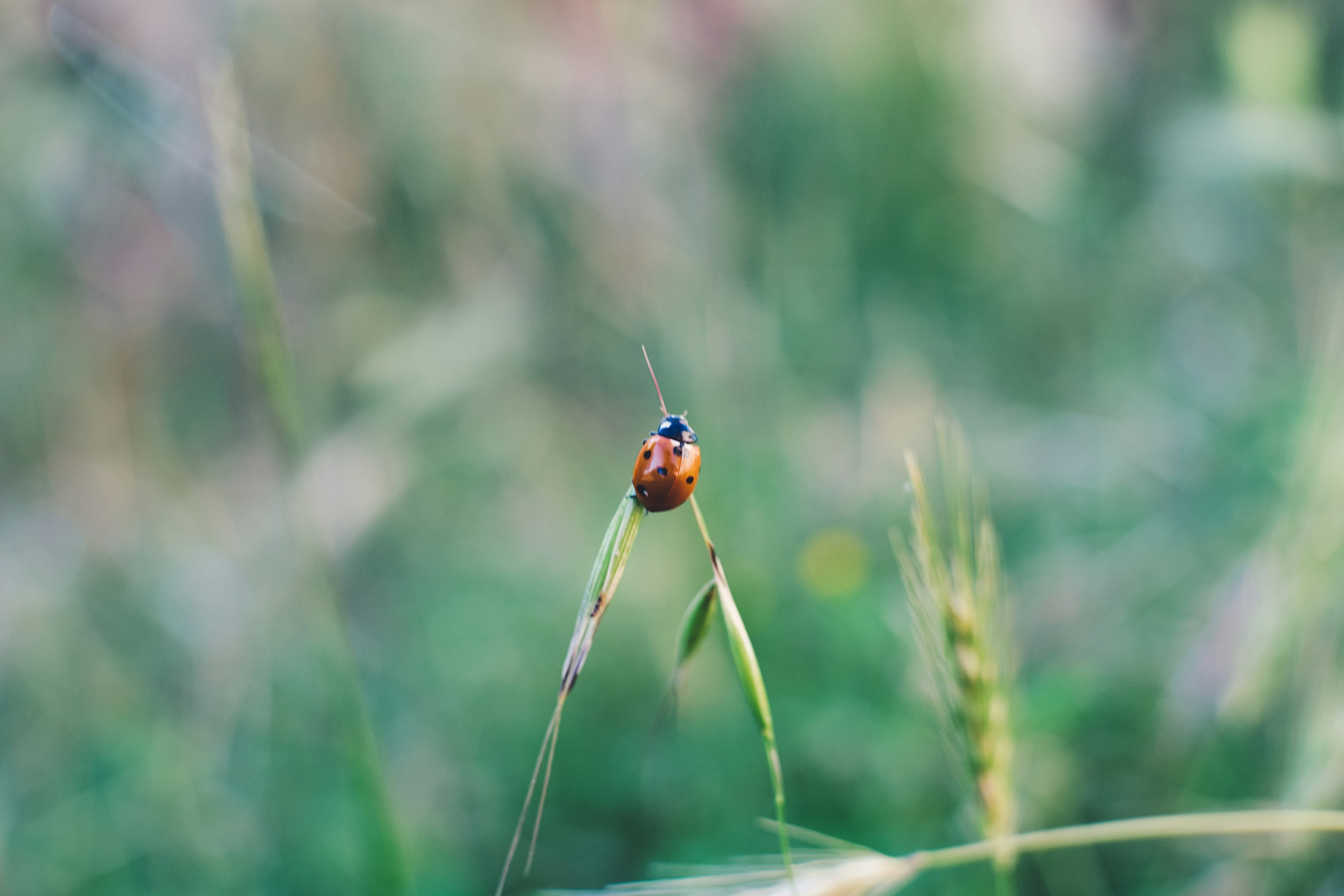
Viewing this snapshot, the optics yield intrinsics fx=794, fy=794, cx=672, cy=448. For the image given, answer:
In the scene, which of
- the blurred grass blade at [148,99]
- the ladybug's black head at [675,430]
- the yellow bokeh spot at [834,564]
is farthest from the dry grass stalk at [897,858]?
the blurred grass blade at [148,99]

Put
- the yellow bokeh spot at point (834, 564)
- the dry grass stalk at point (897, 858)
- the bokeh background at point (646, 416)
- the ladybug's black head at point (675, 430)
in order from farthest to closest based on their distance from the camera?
the yellow bokeh spot at point (834, 564) → the bokeh background at point (646, 416) → the ladybug's black head at point (675, 430) → the dry grass stalk at point (897, 858)

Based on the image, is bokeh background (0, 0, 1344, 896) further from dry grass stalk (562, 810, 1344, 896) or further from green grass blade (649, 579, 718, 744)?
green grass blade (649, 579, 718, 744)

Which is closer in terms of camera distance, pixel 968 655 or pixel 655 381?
pixel 655 381

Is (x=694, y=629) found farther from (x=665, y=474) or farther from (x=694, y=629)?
(x=665, y=474)

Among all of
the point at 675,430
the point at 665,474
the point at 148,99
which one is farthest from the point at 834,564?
the point at 148,99

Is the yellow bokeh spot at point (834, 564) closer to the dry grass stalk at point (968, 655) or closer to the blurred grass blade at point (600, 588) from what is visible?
the dry grass stalk at point (968, 655)

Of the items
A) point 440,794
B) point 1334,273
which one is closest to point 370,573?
point 440,794

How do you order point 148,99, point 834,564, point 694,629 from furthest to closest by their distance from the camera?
point 834,564
point 148,99
point 694,629
